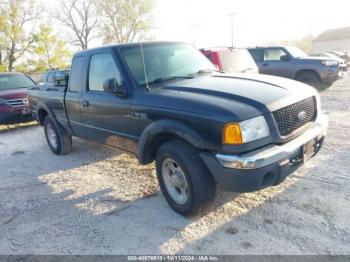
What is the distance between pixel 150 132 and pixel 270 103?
Answer: 1.28 meters

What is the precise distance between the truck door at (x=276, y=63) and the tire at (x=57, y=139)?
26.9 ft

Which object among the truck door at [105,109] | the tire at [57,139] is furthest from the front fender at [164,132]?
the tire at [57,139]

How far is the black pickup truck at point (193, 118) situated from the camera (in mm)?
2949

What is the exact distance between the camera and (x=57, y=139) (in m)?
6.17

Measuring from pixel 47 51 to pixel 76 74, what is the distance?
2863cm

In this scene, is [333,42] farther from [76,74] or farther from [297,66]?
[76,74]

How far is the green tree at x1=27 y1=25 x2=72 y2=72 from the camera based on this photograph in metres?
30.2

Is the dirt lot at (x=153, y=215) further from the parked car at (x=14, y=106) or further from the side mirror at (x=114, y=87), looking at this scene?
the parked car at (x=14, y=106)

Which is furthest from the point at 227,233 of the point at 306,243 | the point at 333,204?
the point at 333,204

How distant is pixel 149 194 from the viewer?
4176 mm

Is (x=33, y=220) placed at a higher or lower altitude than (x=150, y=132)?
lower

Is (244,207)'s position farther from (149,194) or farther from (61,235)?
(61,235)

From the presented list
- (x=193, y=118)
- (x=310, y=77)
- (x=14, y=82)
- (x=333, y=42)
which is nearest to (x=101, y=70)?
(x=193, y=118)

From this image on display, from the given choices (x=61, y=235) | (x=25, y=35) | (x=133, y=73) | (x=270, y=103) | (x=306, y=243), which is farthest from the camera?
(x=25, y=35)
